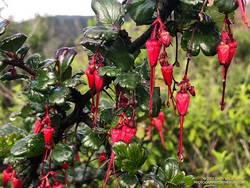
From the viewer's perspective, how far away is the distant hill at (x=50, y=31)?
6.12m

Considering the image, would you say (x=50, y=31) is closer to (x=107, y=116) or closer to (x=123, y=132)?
(x=107, y=116)

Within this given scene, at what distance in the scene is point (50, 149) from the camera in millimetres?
889

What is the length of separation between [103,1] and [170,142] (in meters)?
1.55

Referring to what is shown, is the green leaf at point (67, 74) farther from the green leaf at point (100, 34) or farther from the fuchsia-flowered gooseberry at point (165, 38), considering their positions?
the fuchsia-flowered gooseberry at point (165, 38)

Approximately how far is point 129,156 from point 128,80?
145 mm

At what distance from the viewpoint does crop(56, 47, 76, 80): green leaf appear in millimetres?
811

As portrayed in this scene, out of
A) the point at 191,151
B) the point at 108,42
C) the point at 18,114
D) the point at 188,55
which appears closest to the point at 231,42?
the point at 188,55

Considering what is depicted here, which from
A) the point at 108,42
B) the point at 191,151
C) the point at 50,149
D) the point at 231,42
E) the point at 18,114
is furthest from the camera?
the point at 191,151

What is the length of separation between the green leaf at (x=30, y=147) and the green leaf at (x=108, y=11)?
0.31m

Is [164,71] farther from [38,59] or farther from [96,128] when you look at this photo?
[38,59]

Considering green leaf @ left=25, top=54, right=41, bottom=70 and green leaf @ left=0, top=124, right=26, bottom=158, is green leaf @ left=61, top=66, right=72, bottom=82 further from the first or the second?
green leaf @ left=0, top=124, right=26, bottom=158

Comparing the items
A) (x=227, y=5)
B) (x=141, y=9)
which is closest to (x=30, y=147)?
(x=141, y=9)

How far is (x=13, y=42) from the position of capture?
82cm

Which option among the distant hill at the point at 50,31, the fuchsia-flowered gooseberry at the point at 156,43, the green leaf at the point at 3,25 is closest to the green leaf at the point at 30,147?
the green leaf at the point at 3,25
